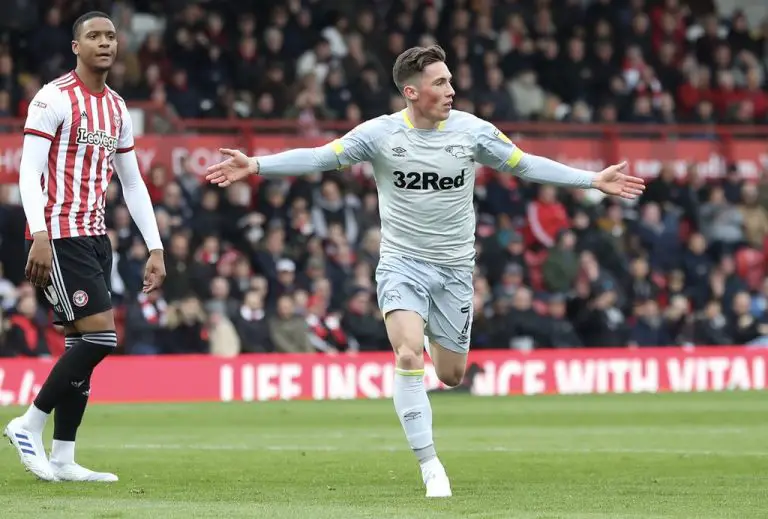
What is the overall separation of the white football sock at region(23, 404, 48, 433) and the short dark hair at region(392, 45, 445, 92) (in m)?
2.74

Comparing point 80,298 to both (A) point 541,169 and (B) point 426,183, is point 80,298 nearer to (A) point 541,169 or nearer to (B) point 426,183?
(B) point 426,183

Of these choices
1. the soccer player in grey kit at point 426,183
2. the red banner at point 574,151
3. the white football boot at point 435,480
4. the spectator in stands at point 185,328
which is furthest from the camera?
the red banner at point 574,151

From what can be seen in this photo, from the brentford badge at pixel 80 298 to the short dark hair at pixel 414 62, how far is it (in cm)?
210

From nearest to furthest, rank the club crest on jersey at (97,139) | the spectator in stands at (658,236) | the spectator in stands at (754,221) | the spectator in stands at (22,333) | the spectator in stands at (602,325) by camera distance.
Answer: the club crest on jersey at (97,139)
the spectator in stands at (22,333)
the spectator in stands at (602,325)
the spectator in stands at (658,236)
the spectator in stands at (754,221)

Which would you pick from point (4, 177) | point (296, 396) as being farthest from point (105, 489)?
point (4, 177)

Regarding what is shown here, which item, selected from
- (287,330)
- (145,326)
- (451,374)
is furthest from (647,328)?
(451,374)

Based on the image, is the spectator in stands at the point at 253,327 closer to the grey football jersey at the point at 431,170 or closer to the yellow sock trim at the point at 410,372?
the grey football jersey at the point at 431,170

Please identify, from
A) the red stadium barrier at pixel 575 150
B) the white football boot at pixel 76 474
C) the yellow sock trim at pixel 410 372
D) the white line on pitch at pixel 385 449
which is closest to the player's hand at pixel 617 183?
the yellow sock trim at pixel 410 372

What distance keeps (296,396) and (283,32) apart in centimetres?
661

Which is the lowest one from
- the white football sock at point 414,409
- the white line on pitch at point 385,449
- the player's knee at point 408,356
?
the white line on pitch at point 385,449

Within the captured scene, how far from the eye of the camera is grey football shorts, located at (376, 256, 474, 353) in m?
8.79

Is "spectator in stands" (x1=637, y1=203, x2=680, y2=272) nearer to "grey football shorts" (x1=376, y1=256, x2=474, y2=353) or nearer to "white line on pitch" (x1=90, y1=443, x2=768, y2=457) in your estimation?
"white line on pitch" (x1=90, y1=443, x2=768, y2=457)

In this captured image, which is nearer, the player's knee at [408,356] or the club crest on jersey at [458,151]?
the player's knee at [408,356]

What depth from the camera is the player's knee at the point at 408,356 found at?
8.52m
